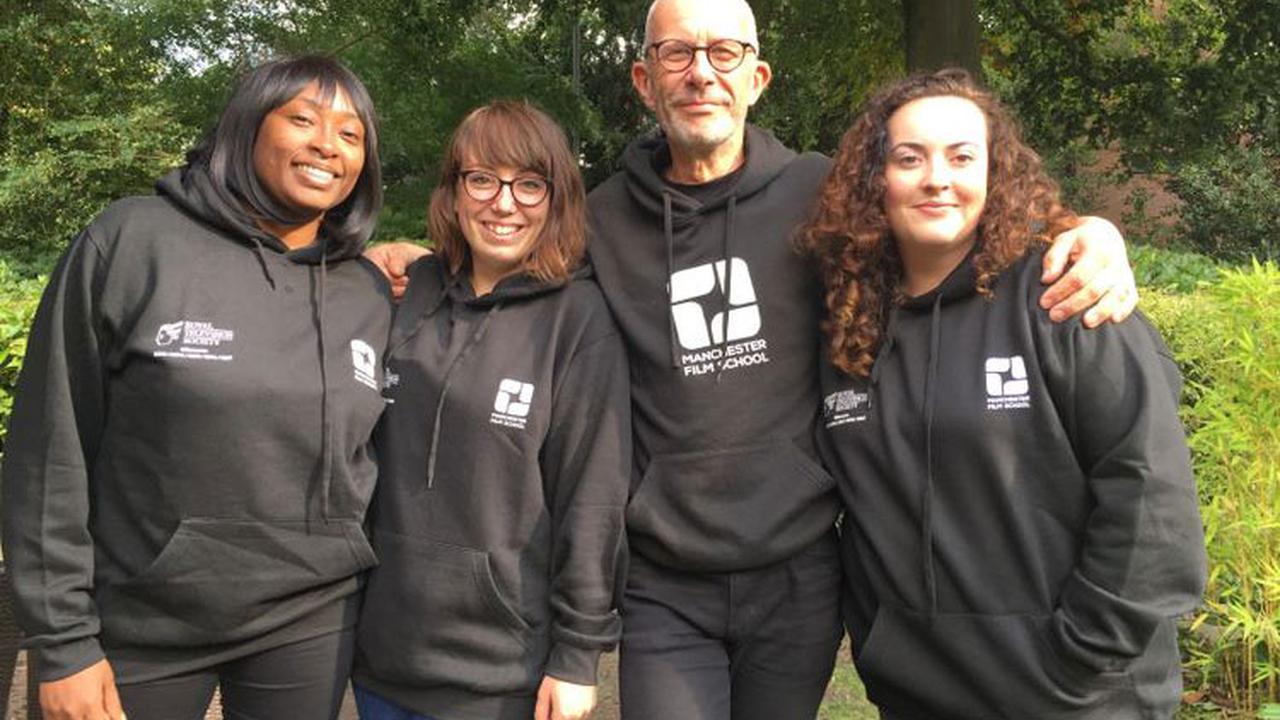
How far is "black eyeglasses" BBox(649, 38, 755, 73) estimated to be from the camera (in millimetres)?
2965

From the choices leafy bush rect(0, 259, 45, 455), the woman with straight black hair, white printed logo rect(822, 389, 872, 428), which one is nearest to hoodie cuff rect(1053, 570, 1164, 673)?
white printed logo rect(822, 389, 872, 428)

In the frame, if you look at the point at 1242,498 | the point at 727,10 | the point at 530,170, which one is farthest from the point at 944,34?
the point at 530,170

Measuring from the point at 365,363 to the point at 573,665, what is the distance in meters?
0.90

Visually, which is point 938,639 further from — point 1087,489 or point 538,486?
point 538,486

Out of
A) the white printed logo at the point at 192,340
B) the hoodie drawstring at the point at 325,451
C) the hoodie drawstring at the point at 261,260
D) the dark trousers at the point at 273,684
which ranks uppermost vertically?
the hoodie drawstring at the point at 261,260

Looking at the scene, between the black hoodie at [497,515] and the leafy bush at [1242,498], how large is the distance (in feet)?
6.92

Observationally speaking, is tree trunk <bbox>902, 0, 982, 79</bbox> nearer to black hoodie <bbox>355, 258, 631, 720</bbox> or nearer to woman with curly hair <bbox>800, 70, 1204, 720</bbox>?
woman with curly hair <bbox>800, 70, 1204, 720</bbox>

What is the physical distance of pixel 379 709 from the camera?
280cm

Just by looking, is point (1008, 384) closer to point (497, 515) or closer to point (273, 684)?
point (497, 515)

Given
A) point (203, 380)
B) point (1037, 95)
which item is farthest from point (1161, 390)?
point (1037, 95)

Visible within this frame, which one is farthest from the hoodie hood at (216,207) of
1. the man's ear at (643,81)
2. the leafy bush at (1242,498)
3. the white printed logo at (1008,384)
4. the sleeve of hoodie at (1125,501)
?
the leafy bush at (1242,498)

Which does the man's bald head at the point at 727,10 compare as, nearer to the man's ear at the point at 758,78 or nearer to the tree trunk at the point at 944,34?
the man's ear at the point at 758,78

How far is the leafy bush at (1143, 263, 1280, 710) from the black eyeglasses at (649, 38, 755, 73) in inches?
74.4

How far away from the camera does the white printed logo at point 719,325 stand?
290 centimetres
